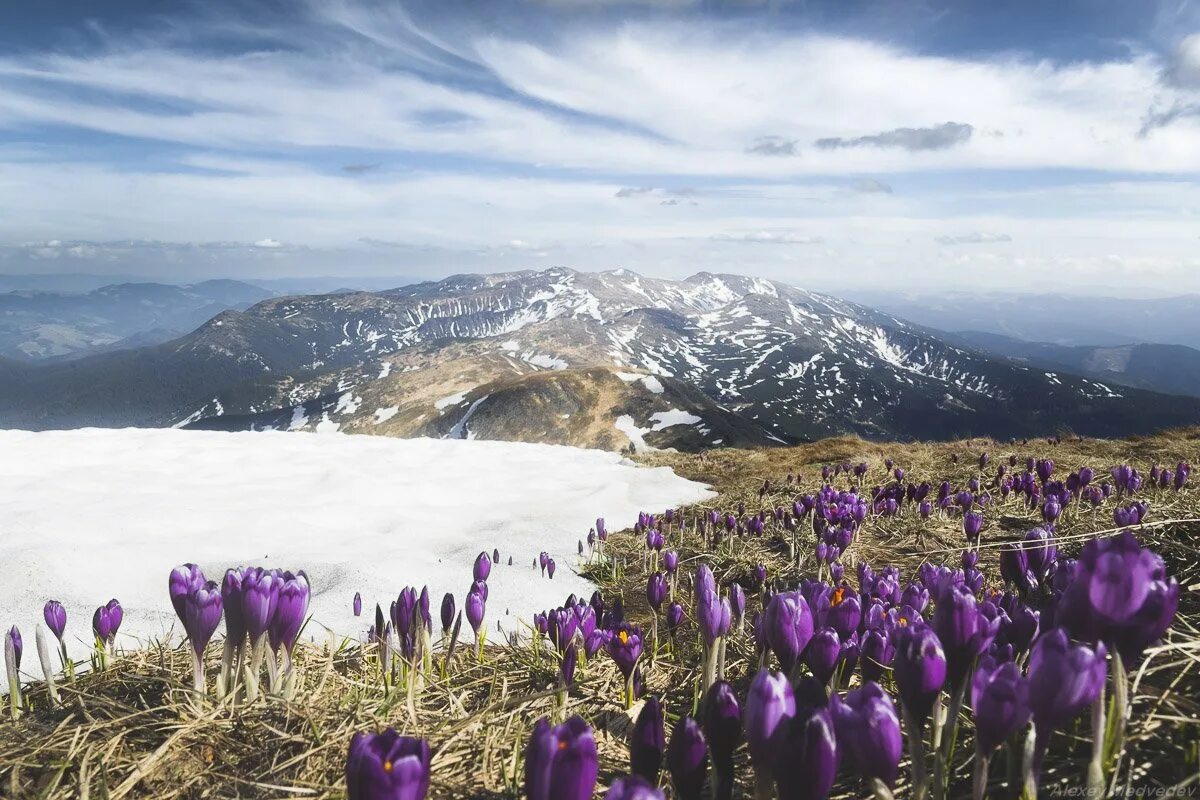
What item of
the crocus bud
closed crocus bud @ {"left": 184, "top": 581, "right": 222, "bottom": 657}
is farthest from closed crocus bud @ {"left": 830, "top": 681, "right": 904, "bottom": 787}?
the crocus bud

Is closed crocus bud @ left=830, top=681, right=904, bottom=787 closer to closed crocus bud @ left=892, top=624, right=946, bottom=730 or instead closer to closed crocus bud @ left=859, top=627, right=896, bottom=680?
closed crocus bud @ left=892, top=624, right=946, bottom=730

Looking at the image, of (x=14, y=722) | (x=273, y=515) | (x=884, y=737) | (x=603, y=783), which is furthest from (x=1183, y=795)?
(x=273, y=515)

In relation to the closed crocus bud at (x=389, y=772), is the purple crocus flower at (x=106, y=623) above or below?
below

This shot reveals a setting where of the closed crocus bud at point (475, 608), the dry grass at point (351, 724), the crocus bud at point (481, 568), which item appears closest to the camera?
the dry grass at point (351, 724)

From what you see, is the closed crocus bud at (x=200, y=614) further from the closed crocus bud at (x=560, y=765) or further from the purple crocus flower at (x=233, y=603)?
the closed crocus bud at (x=560, y=765)

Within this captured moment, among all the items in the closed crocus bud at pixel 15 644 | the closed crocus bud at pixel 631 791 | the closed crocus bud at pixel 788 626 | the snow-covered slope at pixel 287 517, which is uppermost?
the closed crocus bud at pixel 631 791

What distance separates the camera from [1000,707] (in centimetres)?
126

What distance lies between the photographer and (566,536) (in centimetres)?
657

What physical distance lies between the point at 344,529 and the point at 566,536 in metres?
2.23

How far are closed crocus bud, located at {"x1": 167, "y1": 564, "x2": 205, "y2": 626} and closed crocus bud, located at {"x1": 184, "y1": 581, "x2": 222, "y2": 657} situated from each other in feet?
0.05

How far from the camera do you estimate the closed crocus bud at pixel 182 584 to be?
2.12 m

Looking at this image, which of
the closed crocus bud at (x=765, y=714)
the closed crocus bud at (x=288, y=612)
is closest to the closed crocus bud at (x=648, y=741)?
the closed crocus bud at (x=765, y=714)

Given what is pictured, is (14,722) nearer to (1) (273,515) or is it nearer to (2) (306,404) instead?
(1) (273,515)

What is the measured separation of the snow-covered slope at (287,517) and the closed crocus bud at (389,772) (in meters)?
2.88
